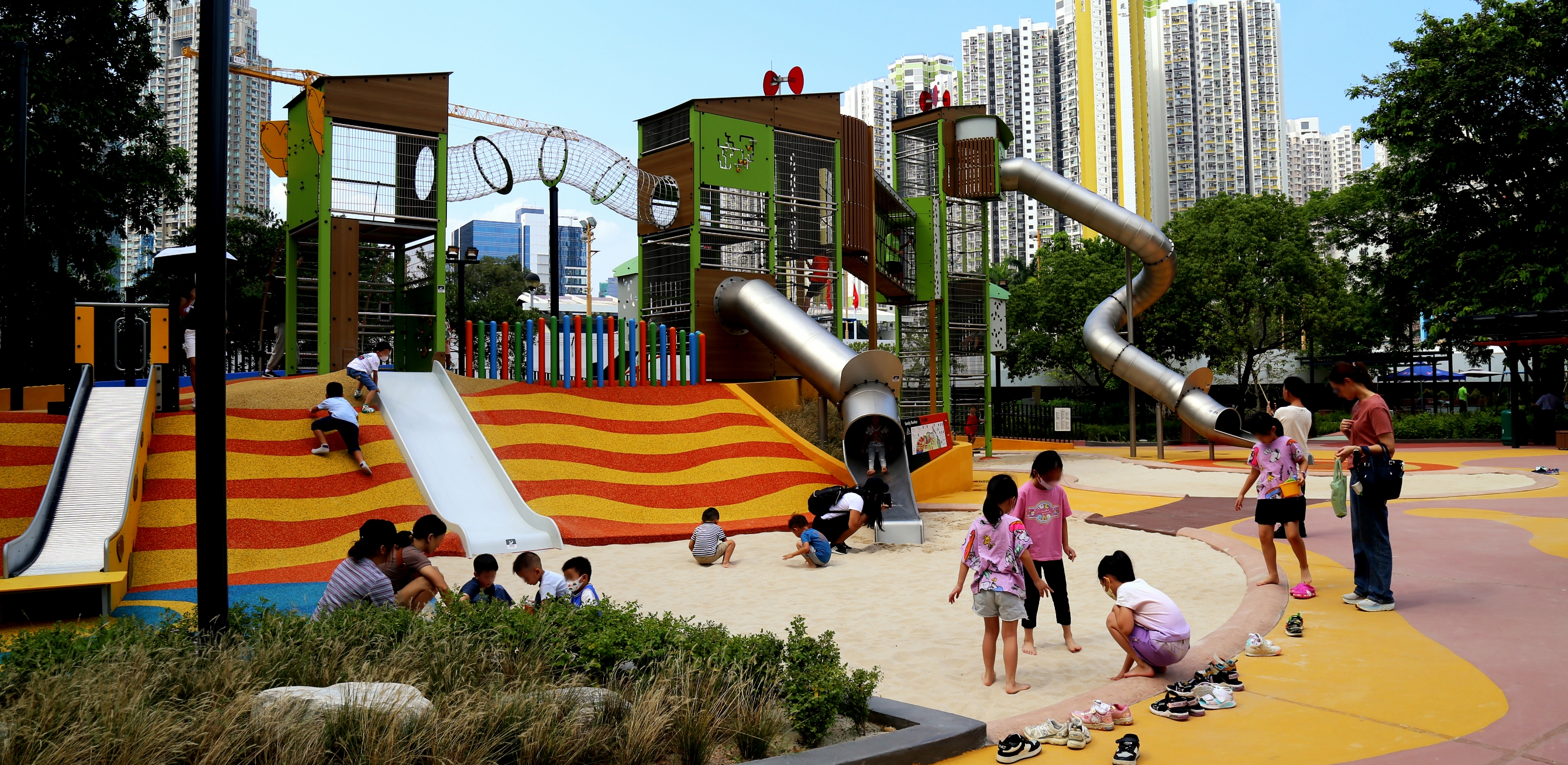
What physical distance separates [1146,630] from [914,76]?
126m

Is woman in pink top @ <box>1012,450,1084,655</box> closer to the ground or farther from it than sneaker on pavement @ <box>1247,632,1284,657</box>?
farther from it

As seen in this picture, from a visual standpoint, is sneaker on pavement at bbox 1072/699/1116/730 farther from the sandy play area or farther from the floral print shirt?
the sandy play area

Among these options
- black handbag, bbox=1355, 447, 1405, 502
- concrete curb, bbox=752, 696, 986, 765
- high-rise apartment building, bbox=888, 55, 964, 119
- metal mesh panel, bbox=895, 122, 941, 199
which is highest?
high-rise apartment building, bbox=888, 55, 964, 119

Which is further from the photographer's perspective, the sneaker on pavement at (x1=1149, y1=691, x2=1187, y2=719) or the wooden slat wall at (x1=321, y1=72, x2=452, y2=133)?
the wooden slat wall at (x1=321, y1=72, x2=452, y2=133)

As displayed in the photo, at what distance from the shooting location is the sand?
677cm

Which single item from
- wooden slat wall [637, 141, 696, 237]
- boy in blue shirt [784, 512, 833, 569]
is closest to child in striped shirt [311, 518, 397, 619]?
boy in blue shirt [784, 512, 833, 569]

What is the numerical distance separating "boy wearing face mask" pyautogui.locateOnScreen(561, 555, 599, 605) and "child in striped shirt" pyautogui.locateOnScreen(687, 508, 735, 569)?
3178mm

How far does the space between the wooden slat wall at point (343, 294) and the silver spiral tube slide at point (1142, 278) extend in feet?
56.4

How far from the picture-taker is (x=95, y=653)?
203 inches

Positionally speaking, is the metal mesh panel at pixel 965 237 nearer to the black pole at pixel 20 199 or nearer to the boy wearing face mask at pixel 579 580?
the boy wearing face mask at pixel 579 580

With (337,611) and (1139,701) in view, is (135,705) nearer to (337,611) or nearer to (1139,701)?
(337,611)

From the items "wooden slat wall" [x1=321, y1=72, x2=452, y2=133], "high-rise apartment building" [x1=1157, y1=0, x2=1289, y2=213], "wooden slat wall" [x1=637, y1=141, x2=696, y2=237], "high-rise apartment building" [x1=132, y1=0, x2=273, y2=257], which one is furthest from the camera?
"high-rise apartment building" [x1=1157, y1=0, x2=1289, y2=213]

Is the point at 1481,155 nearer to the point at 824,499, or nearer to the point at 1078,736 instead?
the point at 824,499

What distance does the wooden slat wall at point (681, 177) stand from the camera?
20703 mm
